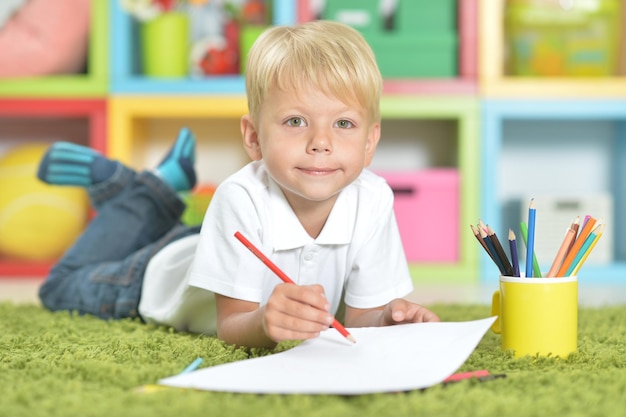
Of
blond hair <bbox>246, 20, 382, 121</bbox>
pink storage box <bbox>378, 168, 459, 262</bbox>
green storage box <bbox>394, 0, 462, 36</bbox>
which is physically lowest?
pink storage box <bbox>378, 168, 459, 262</bbox>

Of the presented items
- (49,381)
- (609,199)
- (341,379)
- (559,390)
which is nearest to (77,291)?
(49,381)

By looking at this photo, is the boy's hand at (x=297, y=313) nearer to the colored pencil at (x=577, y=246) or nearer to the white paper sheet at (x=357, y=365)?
the white paper sheet at (x=357, y=365)

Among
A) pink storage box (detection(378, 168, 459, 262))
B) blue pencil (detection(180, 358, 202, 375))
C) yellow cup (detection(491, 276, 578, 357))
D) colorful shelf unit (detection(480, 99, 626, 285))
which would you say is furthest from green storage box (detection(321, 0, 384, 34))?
blue pencil (detection(180, 358, 202, 375))

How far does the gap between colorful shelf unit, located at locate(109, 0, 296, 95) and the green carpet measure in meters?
1.08

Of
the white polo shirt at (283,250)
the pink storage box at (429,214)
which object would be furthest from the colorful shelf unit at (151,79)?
the white polo shirt at (283,250)

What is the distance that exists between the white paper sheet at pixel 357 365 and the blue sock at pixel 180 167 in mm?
695

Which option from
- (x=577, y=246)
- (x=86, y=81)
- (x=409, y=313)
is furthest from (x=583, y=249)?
(x=86, y=81)

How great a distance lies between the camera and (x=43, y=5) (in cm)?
206

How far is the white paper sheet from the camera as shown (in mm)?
662

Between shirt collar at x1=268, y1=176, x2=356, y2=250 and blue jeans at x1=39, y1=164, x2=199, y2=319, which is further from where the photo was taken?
blue jeans at x1=39, y1=164, x2=199, y2=319

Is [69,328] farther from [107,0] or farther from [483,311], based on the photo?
[107,0]

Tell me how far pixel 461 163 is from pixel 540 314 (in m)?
1.22

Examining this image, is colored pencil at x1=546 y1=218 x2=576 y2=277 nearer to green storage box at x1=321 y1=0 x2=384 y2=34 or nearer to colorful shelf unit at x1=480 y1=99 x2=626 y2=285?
green storage box at x1=321 y1=0 x2=384 y2=34

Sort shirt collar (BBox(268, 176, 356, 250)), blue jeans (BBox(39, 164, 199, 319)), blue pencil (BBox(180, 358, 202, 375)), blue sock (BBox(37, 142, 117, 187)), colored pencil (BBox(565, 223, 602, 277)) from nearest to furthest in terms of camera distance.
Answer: blue pencil (BBox(180, 358, 202, 375)) < colored pencil (BBox(565, 223, 602, 277)) < shirt collar (BBox(268, 176, 356, 250)) < blue jeans (BBox(39, 164, 199, 319)) < blue sock (BBox(37, 142, 117, 187))
